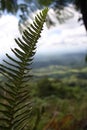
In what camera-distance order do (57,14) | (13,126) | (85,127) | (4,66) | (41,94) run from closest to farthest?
1. (4,66)
2. (13,126)
3. (57,14)
4. (85,127)
5. (41,94)

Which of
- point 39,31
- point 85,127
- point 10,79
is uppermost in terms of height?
point 85,127

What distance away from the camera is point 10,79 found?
1.13 meters

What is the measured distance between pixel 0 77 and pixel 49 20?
5643mm

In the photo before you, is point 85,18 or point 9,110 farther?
point 85,18

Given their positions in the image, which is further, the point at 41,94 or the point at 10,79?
the point at 41,94

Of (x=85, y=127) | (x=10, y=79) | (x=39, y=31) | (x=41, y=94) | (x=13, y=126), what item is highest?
(x=41, y=94)

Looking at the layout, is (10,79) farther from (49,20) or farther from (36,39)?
(49,20)

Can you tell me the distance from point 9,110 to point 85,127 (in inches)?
257

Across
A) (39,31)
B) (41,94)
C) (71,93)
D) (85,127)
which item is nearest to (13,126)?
(39,31)

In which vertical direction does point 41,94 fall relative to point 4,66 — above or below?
above

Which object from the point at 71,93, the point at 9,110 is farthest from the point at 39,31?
the point at 71,93

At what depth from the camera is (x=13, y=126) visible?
46.8 inches

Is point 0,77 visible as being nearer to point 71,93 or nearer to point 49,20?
point 49,20

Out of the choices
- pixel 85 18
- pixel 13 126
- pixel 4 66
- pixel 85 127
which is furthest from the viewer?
pixel 85 127
